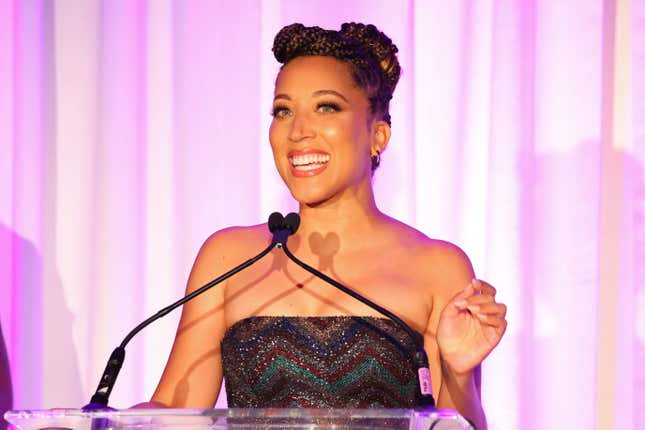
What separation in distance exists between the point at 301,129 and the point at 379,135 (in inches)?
9.6

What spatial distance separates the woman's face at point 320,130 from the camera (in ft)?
7.36

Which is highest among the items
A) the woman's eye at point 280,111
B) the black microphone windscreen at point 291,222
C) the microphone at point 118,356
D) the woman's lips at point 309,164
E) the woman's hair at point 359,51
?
the woman's hair at point 359,51

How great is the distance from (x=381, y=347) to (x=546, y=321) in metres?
0.77

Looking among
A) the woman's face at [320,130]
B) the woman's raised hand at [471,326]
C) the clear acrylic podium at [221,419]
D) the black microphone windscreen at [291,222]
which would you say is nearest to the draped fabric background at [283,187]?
the woman's face at [320,130]

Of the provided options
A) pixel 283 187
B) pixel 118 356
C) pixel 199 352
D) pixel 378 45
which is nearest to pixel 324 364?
pixel 199 352

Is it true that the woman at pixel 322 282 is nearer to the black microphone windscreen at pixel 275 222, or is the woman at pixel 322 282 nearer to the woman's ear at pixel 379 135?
the woman's ear at pixel 379 135

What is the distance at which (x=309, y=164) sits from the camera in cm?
225

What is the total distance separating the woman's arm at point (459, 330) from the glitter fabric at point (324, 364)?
0.09 m

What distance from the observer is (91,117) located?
312 cm

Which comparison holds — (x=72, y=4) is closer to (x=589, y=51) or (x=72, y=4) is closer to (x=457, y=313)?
(x=589, y=51)

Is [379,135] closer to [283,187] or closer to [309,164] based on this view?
[309,164]

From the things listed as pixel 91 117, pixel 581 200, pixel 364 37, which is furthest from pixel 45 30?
pixel 581 200

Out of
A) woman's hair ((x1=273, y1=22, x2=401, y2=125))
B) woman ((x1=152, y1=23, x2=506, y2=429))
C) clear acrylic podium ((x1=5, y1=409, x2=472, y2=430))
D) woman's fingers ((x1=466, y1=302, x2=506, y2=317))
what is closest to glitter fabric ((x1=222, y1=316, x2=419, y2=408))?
woman ((x1=152, y1=23, x2=506, y2=429))

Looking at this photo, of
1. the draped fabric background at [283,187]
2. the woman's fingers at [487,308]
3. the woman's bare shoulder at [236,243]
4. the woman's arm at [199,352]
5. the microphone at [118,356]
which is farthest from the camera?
the draped fabric background at [283,187]
